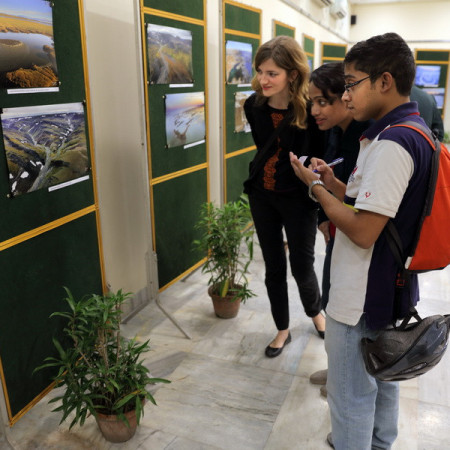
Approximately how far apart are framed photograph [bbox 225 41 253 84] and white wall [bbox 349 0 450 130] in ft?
29.2

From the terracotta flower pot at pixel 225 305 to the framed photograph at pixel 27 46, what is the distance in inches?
65.0

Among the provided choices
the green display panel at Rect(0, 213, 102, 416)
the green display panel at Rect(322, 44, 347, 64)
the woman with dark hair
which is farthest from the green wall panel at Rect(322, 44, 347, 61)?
the green display panel at Rect(0, 213, 102, 416)

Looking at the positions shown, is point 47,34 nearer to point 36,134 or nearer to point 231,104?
point 36,134

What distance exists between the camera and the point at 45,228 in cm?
213

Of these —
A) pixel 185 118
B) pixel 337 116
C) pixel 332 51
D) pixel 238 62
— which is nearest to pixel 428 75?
pixel 332 51

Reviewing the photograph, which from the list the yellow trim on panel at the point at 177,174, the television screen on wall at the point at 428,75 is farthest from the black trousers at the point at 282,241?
the television screen on wall at the point at 428,75

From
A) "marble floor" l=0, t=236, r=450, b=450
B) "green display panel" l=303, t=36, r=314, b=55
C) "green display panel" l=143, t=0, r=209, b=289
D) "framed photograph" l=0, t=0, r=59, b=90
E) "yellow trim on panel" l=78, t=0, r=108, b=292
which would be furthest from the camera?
"green display panel" l=303, t=36, r=314, b=55

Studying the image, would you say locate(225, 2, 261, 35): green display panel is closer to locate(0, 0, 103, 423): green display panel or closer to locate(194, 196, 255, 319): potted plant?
locate(194, 196, 255, 319): potted plant

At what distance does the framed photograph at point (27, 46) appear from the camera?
1.81 meters

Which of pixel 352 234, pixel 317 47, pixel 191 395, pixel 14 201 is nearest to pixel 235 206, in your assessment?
pixel 191 395

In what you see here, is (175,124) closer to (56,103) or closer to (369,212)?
(56,103)

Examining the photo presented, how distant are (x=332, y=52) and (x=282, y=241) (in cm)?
708

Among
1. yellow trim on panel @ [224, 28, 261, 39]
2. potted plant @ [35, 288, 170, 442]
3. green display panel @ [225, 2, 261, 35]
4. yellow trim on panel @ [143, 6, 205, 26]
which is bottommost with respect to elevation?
potted plant @ [35, 288, 170, 442]

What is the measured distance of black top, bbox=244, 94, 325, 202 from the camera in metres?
2.25
